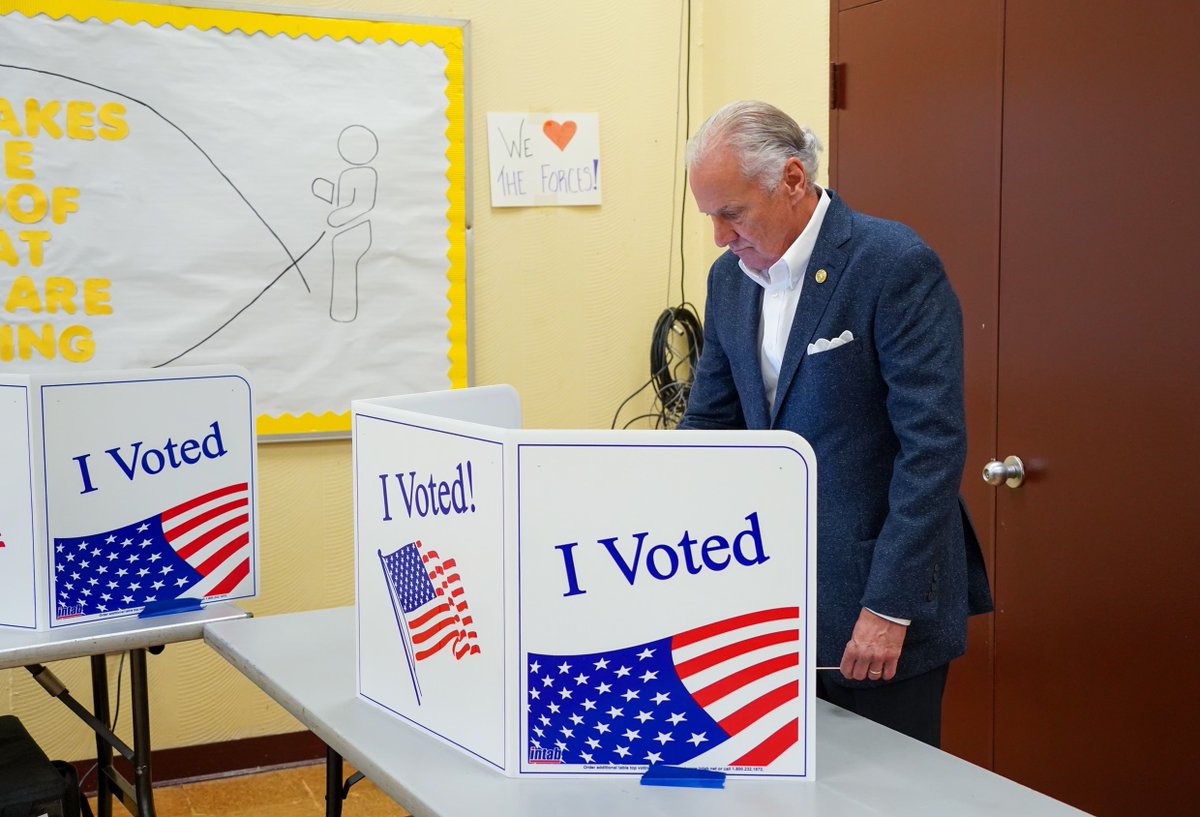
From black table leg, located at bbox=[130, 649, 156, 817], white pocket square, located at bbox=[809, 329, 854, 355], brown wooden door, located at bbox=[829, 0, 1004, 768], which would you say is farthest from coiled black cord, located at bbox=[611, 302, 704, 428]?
white pocket square, located at bbox=[809, 329, 854, 355]

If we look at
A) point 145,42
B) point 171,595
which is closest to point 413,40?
→ point 145,42

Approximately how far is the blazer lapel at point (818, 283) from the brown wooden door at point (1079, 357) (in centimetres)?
73

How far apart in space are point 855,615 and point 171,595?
115cm

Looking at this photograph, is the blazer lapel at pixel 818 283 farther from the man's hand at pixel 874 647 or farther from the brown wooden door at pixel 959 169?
the brown wooden door at pixel 959 169

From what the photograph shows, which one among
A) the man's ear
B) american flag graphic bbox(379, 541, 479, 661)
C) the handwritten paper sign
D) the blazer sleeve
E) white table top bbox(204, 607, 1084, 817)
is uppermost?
the handwritten paper sign

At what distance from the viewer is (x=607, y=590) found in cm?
130

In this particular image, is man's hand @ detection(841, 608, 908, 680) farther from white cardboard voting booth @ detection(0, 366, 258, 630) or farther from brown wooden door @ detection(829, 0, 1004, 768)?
white cardboard voting booth @ detection(0, 366, 258, 630)

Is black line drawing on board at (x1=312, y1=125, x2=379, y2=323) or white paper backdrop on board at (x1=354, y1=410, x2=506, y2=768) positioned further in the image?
black line drawing on board at (x1=312, y1=125, x2=379, y2=323)

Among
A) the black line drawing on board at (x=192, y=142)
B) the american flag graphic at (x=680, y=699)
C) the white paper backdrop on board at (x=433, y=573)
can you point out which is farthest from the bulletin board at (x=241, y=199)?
the american flag graphic at (x=680, y=699)

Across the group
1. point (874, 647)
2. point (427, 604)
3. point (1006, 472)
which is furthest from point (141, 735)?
point (1006, 472)

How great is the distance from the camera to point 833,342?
1623 mm

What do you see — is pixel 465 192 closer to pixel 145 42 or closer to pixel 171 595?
pixel 145 42

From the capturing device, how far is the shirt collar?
167 cm

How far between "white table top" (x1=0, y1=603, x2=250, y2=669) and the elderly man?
1.01m
